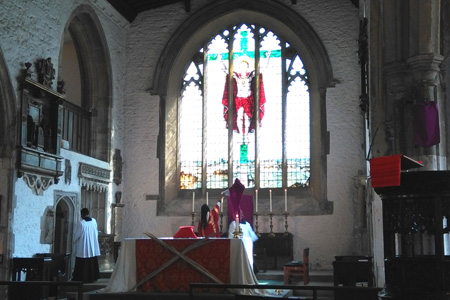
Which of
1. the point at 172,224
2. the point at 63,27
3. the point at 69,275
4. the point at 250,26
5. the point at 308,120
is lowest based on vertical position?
the point at 69,275

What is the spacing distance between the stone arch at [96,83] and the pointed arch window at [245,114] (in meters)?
2.06

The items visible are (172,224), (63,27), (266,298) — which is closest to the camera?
(266,298)

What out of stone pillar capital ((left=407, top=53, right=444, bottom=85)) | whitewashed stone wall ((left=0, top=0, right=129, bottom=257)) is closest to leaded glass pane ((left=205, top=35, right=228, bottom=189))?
whitewashed stone wall ((left=0, top=0, right=129, bottom=257))

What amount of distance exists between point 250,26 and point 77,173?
19.2 ft

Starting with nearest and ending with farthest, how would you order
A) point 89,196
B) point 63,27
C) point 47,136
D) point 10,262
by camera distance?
1. point 10,262
2. point 47,136
3. point 63,27
4. point 89,196

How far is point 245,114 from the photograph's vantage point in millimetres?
15477

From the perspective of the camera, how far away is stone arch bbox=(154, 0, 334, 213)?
578 inches

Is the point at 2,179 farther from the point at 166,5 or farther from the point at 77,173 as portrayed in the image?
the point at 166,5

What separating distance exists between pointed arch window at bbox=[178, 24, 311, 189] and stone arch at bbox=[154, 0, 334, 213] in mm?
218

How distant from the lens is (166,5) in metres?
15.9

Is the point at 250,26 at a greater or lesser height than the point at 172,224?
greater

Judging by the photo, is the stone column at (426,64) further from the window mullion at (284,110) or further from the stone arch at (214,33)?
the window mullion at (284,110)

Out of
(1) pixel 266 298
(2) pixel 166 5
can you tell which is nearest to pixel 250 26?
(2) pixel 166 5

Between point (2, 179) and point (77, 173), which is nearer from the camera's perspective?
point (2, 179)
